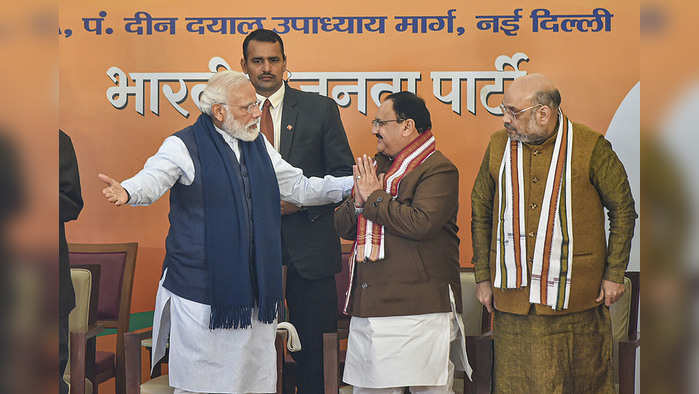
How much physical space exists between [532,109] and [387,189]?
1.84 feet

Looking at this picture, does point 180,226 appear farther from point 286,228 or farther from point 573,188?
point 573,188

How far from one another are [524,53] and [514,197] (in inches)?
71.6

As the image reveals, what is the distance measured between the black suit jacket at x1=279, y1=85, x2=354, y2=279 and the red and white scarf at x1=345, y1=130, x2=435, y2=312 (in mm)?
477

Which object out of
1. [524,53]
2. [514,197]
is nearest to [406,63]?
[524,53]

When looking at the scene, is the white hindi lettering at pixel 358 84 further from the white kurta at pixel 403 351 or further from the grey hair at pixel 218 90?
the white kurta at pixel 403 351

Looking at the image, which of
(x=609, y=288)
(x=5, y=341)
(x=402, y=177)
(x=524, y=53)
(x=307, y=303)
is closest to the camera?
(x=5, y=341)

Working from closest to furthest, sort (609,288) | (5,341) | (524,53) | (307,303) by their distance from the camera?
(5,341) → (609,288) → (307,303) → (524,53)

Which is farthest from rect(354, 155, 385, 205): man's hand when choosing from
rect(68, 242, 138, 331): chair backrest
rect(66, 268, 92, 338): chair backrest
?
rect(68, 242, 138, 331): chair backrest

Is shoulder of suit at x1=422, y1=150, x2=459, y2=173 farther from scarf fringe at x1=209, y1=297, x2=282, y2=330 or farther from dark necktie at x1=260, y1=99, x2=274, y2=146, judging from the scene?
dark necktie at x1=260, y1=99, x2=274, y2=146

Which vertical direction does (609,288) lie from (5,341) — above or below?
below

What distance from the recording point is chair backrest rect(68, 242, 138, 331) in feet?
11.4

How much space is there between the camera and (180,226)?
2.43m

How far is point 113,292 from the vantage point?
3.50 metres

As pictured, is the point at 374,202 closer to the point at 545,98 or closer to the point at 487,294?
the point at 487,294
